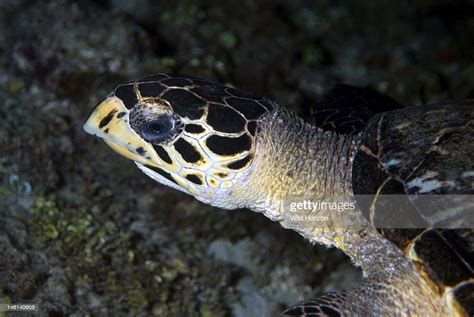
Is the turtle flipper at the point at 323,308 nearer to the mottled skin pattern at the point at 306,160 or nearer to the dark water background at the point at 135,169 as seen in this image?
the mottled skin pattern at the point at 306,160

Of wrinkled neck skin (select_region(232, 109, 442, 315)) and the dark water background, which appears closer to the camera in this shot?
wrinkled neck skin (select_region(232, 109, 442, 315))

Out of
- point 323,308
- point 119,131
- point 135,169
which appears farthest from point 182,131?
point 135,169

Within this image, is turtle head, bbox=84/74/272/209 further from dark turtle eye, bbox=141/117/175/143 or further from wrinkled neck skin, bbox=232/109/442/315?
wrinkled neck skin, bbox=232/109/442/315

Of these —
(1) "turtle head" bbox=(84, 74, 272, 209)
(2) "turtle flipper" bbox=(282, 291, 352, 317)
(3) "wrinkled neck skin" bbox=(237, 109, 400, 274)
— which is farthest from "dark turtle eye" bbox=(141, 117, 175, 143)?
(2) "turtle flipper" bbox=(282, 291, 352, 317)

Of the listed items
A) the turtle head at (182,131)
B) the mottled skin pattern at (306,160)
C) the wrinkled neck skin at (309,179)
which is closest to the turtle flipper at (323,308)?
the mottled skin pattern at (306,160)

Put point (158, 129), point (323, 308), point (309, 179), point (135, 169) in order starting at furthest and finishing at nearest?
1. point (135, 169)
2. point (309, 179)
3. point (158, 129)
4. point (323, 308)

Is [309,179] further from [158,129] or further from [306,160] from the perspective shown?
[158,129]
